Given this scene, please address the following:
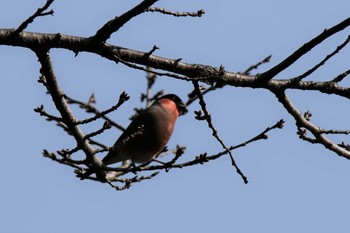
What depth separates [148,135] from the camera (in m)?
5.89

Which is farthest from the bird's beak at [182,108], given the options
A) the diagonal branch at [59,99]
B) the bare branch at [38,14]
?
the bare branch at [38,14]

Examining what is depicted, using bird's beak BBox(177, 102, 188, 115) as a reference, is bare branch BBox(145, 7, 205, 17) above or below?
below

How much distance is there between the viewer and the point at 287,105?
13.7 ft

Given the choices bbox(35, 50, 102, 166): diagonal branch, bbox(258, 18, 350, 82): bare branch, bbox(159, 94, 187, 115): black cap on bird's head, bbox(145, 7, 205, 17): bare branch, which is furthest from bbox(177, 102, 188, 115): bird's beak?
bbox(258, 18, 350, 82): bare branch

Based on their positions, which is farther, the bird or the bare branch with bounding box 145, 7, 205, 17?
the bird

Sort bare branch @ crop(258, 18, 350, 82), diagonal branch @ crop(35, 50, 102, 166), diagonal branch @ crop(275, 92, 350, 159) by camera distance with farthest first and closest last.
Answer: diagonal branch @ crop(275, 92, 350, 159) → diagonal branch @ crop(35, 50, 102, 166) → bare branch @ crop(258, 18, 350, 82)

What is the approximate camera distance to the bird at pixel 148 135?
584 cm

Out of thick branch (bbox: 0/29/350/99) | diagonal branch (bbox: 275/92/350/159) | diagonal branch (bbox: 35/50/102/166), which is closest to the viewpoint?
thick branch (bbox: 0/29/350/99)

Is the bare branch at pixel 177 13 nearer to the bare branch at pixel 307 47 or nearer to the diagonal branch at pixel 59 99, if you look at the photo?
the bare branch at pixel 307 47

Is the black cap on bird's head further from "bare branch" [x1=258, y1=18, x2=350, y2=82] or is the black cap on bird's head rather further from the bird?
"bare branch" [x1=258, y1=18, x2=350, y2=82]

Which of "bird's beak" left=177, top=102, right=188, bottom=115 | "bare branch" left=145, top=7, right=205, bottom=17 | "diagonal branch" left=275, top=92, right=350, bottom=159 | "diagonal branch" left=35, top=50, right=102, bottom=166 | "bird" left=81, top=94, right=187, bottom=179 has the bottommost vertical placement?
"diagonal branch" left=275, top=92, right=350, bottom=159

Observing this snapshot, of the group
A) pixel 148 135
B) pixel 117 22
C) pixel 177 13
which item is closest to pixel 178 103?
pixel 148 135

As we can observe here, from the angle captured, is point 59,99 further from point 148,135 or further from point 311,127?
point 311,127

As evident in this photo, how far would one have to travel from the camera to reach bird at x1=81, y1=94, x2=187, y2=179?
584 centimetres
